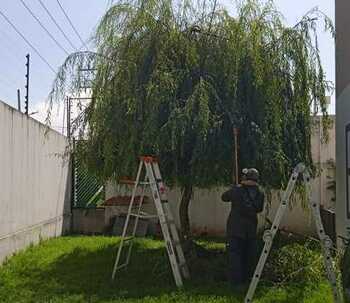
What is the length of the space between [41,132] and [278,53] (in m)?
5.87

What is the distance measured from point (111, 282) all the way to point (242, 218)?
2.11 metres

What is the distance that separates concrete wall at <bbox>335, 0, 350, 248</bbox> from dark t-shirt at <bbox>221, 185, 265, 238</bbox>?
1.36 m

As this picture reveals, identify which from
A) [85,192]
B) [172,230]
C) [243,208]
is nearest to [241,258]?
[243,208]

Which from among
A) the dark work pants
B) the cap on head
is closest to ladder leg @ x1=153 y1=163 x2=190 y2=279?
the dark work pants

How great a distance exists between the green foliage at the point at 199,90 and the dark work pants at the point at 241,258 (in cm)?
109

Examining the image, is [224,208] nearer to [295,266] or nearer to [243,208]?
[295,266]

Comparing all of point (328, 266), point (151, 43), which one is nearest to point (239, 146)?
point (151, 43)

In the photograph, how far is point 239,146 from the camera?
8.82 metres

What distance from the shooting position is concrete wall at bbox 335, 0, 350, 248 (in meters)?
8.70

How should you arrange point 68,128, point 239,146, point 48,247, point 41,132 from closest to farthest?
point 239,146 → point 68,128 → point 48,247 → point 41,132

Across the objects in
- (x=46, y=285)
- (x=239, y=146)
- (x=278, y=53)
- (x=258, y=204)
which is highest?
(x=278, y=53)

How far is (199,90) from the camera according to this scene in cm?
847

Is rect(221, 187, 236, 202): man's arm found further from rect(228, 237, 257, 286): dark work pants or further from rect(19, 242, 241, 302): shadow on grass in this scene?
rect(19, 242, 241, 302): shadow on grass

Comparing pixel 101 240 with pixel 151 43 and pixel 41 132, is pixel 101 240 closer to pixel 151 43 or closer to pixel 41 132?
pixel 41 132
